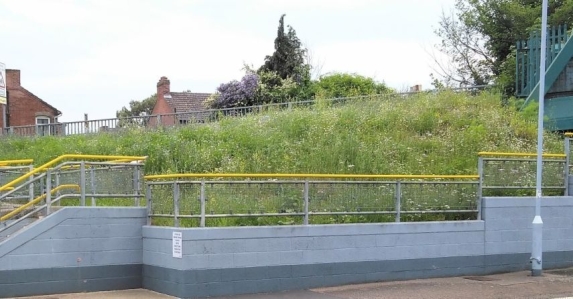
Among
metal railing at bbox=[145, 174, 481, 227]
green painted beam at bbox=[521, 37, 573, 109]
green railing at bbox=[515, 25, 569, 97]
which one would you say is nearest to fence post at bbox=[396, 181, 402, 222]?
metal railing at bbox=[145, 174, 481, 227]

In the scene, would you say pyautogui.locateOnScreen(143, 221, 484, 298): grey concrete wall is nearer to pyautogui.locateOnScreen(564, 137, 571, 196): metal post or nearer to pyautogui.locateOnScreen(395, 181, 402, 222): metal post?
pyautogui.locateOnScreen(395, 181, 402, 222): metal post

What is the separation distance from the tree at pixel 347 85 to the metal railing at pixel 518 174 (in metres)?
18.3

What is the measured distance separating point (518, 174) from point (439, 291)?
4309 mm

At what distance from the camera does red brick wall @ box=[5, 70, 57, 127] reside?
4575cm

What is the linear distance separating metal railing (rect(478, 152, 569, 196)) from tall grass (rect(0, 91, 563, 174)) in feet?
5.28

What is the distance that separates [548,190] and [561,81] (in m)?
7.98

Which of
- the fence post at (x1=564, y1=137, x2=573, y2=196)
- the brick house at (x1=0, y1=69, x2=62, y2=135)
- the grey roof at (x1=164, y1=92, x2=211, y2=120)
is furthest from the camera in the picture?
the grey roof at (x1=164, y1=92, x2=211, y2=120)

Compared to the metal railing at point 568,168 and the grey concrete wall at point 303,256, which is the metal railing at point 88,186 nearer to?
the grey concrete wall at point 303,256

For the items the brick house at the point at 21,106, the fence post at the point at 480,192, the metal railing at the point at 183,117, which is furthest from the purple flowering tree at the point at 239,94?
the fence post at the point at 480,192

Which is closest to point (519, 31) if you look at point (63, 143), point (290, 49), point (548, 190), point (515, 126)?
point (290, 49)

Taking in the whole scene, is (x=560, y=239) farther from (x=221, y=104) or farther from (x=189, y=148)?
(x=221, y=104)

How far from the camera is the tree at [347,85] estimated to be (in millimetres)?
33625

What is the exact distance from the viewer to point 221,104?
33125 millimetres

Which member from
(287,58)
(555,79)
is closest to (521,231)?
(555,79)
